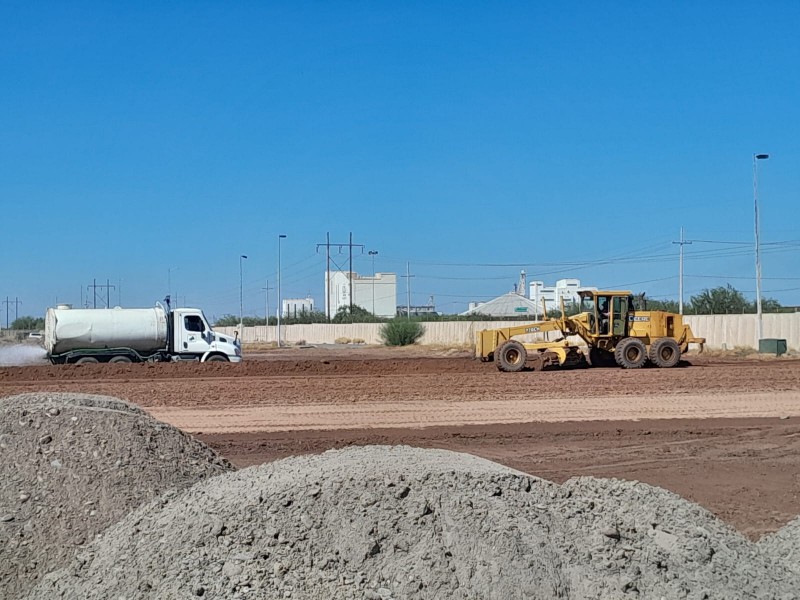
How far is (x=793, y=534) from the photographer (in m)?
7.39

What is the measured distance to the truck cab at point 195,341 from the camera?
112ft

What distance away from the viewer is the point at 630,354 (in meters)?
31.7

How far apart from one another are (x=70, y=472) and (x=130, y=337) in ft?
87.2

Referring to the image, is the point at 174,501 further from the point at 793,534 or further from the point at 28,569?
the point at 793,534

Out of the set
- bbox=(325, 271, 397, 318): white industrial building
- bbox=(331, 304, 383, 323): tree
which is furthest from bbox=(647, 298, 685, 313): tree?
bbox=(325, 271, 397, 318): white industrial building

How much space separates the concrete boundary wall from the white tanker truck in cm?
1371

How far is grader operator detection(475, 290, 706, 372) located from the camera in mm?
31156

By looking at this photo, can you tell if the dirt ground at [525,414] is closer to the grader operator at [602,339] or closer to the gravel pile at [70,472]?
the grader operator at [602,339]

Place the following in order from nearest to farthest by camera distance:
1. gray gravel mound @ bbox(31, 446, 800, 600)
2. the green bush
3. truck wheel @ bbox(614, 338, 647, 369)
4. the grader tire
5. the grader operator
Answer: gray gravel mound @ bbox(31, 446, 800, 600) < the grader operator < truck wheel @ bbox(614, 338, 647, 369) < the grader tire < the green bush

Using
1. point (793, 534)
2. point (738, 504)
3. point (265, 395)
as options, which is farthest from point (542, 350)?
point (793, 534)

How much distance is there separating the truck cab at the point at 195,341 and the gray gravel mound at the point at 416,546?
91.2 feet

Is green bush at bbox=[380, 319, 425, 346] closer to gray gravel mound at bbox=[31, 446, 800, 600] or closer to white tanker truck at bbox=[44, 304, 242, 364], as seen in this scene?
white tanker truck at bbox=[44, 304, 242, 364]

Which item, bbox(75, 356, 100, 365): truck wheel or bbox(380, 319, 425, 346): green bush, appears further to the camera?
bbox(380, 319, 425, 346): green bush

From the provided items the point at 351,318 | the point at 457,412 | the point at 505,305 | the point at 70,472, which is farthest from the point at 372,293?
the point at 70,472
